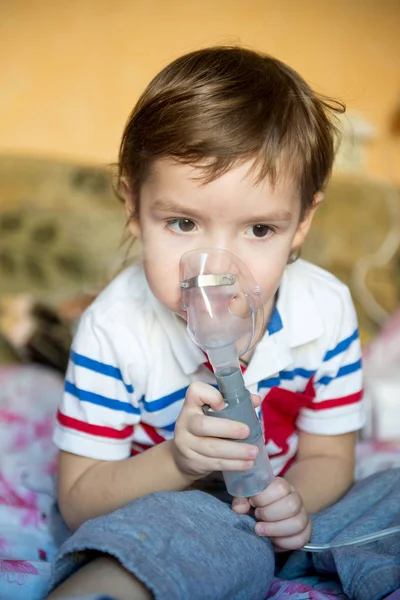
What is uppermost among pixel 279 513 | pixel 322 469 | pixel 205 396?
pixel 205 396

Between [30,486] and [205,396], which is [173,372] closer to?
[205,396]

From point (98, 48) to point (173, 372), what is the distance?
1.69 meters

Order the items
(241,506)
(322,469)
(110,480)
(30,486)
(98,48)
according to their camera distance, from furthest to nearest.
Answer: (98,48)
(30,486)
(322,469)
(110,480)
(241,506)

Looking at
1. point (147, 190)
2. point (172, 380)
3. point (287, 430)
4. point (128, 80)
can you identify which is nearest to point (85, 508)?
point (172, 380)

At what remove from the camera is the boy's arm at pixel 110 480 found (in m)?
0.91

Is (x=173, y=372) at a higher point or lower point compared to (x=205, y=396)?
lower

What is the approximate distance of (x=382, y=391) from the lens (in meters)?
1.54

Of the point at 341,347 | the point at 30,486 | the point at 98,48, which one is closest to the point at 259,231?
the point at 341,347

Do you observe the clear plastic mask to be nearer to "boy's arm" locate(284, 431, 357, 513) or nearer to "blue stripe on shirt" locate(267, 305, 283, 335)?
"blue stripe on shirt" locate(267, 305, 283, 335)

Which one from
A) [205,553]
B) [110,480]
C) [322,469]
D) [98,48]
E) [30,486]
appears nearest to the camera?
[205,553]

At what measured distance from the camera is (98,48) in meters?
2.40

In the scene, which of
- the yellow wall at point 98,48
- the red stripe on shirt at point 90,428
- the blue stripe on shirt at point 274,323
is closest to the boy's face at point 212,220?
the blue stripe on shirt at point 274,323

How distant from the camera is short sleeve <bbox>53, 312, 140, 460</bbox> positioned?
3.27 ft

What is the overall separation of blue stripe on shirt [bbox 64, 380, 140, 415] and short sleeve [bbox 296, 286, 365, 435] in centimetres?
28
